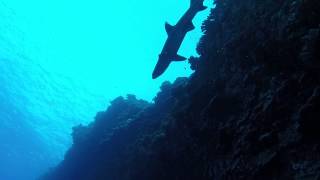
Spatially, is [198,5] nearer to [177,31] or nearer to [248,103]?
[177,31]

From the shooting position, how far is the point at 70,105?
5341cm

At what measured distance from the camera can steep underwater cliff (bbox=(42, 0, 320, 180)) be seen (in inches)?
204

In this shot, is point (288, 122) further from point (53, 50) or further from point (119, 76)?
point (119, 76)

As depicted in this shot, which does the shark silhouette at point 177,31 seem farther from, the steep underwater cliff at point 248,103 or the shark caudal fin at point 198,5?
the steep underwater cliff at point 248,103

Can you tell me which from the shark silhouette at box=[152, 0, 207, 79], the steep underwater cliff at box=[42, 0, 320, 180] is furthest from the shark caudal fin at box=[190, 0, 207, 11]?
the steep underwater cliff at box=[42, 0, 320, 180]

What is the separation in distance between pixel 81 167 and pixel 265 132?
19.1 meters

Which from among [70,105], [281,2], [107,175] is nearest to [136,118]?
[107,175]

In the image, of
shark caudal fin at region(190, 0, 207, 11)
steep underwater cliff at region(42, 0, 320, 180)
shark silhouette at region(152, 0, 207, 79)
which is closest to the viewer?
steep underwater cliff at region(42, 0, 320, 180)

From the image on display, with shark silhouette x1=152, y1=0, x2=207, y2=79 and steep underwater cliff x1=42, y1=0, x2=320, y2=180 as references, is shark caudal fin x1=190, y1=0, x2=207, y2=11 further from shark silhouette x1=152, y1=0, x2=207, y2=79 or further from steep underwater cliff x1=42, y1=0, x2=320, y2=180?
steep underwater cliff x1=42, y1=0, x2=320, y2=180

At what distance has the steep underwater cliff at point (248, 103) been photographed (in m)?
5.19

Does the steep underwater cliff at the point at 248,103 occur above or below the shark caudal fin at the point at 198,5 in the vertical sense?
below

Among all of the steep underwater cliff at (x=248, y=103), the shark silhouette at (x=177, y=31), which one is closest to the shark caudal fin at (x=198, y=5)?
the shark silhouette at (x=177, y=31)

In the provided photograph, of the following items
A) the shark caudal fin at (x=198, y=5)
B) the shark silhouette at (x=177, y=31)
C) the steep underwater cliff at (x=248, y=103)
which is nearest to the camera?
the steep underwater cliff at (x=248, y=103)

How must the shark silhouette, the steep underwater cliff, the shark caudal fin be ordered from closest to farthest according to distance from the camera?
the steep underwater cliff → the shark caudal fin → the shark silhouette
